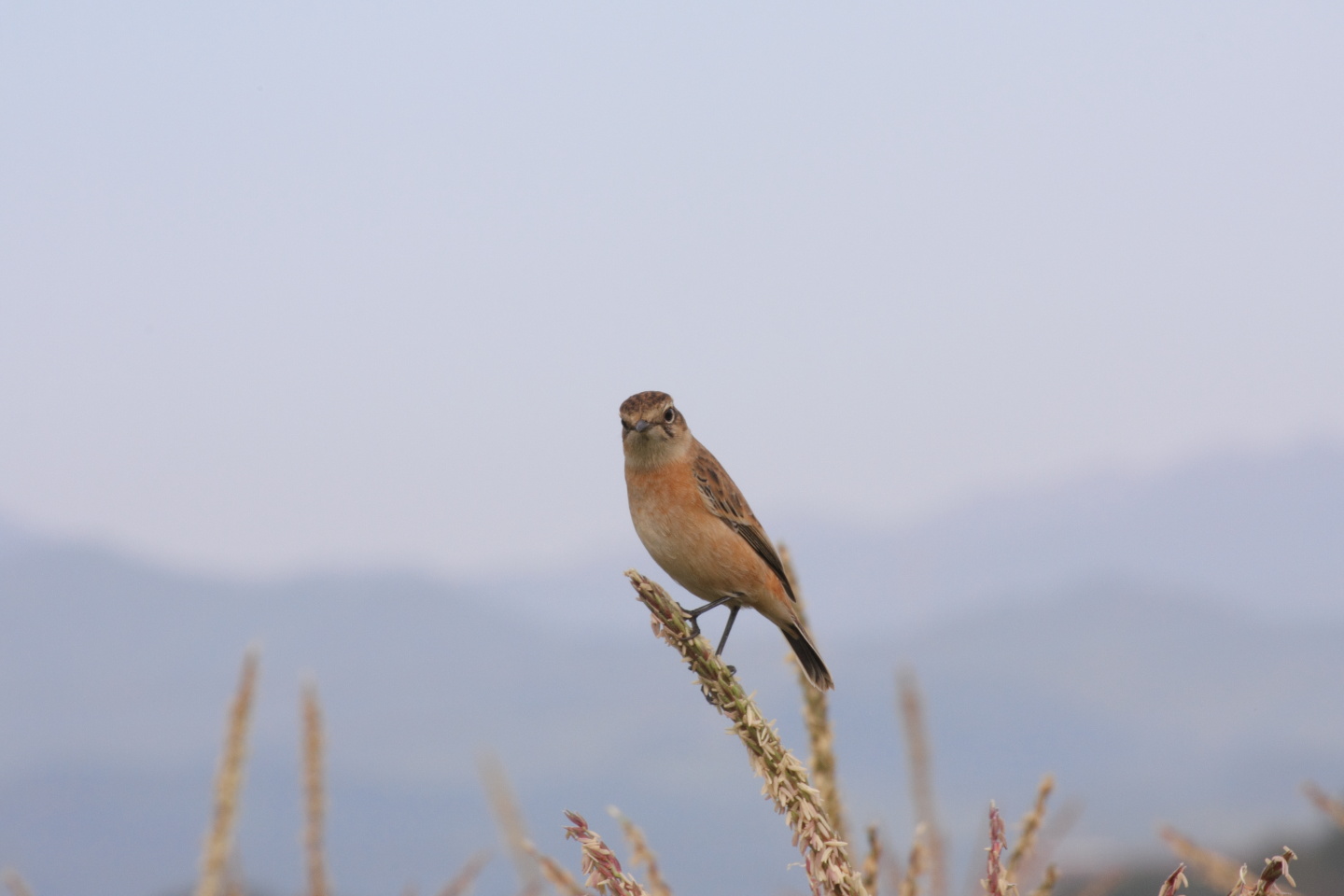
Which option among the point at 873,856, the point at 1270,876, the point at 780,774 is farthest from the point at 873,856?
the point at 1270,876

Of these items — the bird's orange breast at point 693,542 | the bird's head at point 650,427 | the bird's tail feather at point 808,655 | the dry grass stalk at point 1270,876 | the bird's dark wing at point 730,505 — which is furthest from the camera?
the bird's dark wing at point 730,505

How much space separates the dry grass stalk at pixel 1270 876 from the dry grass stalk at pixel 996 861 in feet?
1.51

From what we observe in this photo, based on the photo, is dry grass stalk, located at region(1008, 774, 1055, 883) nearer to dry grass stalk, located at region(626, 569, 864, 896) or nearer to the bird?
dry grass stalk, located at region(626, 569, 864, 896)

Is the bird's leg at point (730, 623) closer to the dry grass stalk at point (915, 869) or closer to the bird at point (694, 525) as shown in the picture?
the bird at point (694, 525)

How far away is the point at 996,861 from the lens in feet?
8.18

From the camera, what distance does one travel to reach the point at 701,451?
6.51 m

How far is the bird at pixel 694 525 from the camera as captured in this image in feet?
19.6

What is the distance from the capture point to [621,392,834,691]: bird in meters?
5.97

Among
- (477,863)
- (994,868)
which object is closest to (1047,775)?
(994,868)

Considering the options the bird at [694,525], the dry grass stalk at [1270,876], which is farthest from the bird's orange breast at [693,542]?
the dry grass stalk at [1270,876]

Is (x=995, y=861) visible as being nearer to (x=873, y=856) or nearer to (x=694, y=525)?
(x=873, y=856)

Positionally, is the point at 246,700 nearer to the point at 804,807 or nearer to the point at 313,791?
the point at 313,791

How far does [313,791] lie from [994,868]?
2960 millimetres

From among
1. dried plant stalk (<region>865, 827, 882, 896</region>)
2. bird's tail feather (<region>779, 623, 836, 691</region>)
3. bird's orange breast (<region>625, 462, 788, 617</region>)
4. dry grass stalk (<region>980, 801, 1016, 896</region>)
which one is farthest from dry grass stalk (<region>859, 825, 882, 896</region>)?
bird's orange breast (<region>625, 462, 788, 617</region>)
